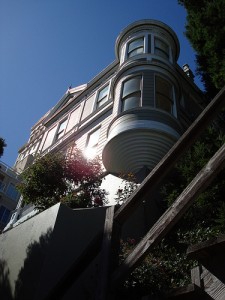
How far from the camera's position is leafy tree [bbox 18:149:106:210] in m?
10.5

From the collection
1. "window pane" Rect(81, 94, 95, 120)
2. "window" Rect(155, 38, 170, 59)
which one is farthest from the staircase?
"window pane" Rect(81, 94, 95, 120)

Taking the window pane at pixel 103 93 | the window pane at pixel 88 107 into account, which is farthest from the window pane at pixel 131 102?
the window pane at pixel 88 107

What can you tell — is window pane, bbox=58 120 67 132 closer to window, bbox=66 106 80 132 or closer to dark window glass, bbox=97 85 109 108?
window, bbox=66 106 80 132

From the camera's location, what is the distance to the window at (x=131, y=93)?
1296cm

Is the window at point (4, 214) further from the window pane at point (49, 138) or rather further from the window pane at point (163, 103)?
the window pane at point (163, 103)

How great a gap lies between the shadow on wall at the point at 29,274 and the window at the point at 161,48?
12962 millimetres

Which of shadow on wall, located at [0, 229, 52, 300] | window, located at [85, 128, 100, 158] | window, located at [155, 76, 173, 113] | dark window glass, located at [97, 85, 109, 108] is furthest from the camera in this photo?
dark window glass, located at [97, 85, 109, 108]

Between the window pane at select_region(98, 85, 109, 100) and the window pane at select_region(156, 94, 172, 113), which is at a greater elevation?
the window pane at select_region(98, 85, 109, 100)

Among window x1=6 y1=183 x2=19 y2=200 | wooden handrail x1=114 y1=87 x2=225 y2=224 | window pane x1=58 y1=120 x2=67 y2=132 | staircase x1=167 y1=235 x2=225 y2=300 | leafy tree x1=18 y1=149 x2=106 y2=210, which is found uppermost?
window x1=6 y1=183 x2=19 y2=200

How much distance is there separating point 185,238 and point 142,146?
4.89 metres

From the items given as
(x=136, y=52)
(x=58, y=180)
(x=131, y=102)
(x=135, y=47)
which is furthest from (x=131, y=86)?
(x=58, y=180)

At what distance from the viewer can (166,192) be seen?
31.1 ft

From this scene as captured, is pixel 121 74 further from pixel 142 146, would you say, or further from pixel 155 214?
pixel 155 214

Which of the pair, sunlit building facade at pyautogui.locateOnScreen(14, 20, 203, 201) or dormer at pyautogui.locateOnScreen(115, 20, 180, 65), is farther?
dormer at pyautogui.locateOnScreen(115, 20, 180, 65)
